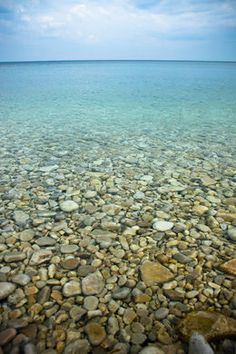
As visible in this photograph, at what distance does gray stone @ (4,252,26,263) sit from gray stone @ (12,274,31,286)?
38cm

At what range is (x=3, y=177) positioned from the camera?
309 inches

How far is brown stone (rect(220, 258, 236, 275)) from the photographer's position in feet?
13.8

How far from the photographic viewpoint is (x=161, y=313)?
3525 millimetres

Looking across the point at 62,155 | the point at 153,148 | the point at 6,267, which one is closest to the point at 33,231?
the point at 6,267

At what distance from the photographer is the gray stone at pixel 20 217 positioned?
5527mm

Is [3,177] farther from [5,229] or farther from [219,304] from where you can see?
[219,304]

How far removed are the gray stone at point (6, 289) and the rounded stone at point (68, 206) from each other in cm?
221

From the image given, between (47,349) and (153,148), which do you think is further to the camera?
(153,148)

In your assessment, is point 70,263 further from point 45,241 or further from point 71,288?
point 45,241

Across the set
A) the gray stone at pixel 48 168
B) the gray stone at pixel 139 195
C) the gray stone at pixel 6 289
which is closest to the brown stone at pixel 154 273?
the gray stone at pixel 6 289

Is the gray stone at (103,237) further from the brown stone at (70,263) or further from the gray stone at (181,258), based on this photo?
the gray stone at (181,258)

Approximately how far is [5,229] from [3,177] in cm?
290

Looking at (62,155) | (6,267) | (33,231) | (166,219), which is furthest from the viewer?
(62,155)

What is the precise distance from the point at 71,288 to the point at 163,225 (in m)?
2.19
